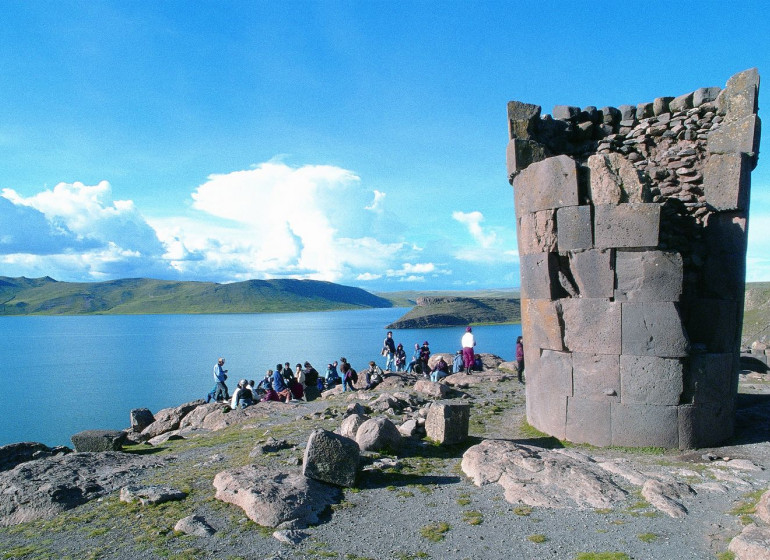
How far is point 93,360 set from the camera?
69688mm

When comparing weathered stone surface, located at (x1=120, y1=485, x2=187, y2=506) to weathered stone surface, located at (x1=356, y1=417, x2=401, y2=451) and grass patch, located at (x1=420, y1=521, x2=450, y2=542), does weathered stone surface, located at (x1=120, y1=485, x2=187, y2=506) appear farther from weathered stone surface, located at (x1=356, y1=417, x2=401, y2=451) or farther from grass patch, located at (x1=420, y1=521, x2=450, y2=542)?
grass patch, located at (x1=420, y1=521, x2=450, y2=542)

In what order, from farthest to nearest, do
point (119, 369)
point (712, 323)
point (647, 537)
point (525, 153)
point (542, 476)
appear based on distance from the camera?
point (119, 369) < point (525, 153) < point (712, 323) < point (542, 476) < point (647, 537)

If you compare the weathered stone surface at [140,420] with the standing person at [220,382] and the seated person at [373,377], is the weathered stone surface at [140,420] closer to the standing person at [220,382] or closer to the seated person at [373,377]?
the standing person at [220,382]

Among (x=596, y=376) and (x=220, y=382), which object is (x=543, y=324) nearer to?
(x=596, y=376)

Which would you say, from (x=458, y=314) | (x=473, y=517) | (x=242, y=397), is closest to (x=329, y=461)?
(x=473, y=517)

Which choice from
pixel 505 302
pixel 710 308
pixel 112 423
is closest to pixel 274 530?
pixel 710 308

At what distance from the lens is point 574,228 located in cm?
1036

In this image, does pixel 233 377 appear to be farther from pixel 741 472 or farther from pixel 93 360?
pixel 741 472

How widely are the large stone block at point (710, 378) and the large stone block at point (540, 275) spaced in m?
2.78

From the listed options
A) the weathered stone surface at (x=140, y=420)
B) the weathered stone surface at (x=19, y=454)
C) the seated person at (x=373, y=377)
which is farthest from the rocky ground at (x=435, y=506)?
the weathered stone surface at (x=140, y=420)

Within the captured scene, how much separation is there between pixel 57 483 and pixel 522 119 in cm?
1085

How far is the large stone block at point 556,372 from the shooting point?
35.0ft

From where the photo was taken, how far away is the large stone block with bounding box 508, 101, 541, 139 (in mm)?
11812

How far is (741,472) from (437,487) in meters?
4.68
